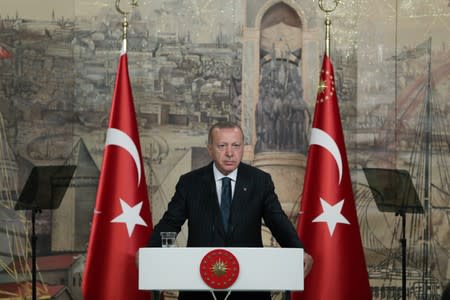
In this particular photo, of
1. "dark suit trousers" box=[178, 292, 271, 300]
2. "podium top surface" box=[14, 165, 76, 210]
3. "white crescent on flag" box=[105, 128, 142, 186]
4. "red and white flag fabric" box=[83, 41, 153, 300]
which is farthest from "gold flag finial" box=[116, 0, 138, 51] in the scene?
"dark suit trousers" box=[178, 292, 271, 300]

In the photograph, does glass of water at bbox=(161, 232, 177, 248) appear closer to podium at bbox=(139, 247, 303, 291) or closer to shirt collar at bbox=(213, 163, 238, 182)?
podium at bbox=(139, 247, 303, 291)

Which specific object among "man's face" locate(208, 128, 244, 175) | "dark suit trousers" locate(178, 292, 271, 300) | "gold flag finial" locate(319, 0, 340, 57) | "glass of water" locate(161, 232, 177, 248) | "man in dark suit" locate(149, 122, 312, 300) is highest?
"gold flag finial" locate(319, 0, 340, 57)

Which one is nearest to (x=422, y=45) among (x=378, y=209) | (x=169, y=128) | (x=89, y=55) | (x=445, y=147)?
(x=445, y=147)

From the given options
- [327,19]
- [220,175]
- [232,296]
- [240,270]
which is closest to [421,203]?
[327,19]

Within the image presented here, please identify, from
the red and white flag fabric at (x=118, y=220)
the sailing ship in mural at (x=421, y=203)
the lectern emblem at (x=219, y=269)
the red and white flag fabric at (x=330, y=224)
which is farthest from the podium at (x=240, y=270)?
the sailing ship in mural at (x=421, y=203)

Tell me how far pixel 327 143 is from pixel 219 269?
2657 millimetres

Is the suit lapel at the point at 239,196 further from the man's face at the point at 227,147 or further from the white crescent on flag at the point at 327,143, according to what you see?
the white crescent on flag at the point at 327,143

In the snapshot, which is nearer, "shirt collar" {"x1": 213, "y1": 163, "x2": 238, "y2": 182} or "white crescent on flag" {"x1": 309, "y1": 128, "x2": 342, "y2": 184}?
"shirt collar" {"x1": 213, "y1": 163, "x2": 238, "y2": 182}

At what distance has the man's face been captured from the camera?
417cm

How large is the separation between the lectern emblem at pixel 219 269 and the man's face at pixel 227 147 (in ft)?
2.39

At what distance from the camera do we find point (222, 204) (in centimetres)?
421

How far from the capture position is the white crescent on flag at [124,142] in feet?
19.5

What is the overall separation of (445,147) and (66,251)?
10.4ft

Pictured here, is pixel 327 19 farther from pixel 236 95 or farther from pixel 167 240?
pixel 167 240
